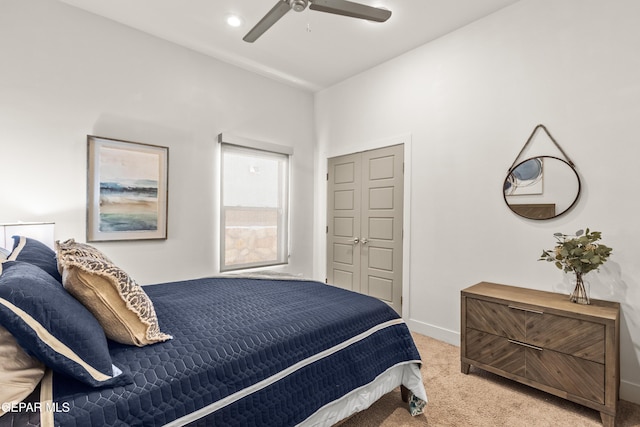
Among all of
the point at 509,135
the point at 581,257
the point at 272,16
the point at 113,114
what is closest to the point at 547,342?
the point at 581,257

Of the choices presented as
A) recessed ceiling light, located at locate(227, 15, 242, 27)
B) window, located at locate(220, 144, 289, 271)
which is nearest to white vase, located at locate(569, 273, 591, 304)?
window, located at locate(220, 144, 289, 271)

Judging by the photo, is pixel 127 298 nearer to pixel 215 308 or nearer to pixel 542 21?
pixel 215 308

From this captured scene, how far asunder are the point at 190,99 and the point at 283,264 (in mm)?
2244

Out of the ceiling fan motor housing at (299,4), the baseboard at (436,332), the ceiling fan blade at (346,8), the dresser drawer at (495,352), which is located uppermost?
the ceiling fan blade at (346,8)

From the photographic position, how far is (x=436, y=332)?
3.08 m

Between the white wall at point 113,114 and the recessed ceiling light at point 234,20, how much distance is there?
A: 718 mm

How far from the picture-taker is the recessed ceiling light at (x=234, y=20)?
274 centimetres

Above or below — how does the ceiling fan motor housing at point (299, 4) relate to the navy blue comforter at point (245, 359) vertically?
above

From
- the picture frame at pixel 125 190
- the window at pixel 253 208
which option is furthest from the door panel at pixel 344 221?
the picture frame at pixel 125 190

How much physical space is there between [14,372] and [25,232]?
1.65m

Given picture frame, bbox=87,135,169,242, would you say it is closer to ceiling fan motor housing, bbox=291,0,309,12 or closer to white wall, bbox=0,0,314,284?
white wall, bbox=0,0,314,284

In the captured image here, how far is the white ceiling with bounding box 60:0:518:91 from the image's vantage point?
2.61 meters

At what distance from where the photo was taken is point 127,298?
1.23 meters

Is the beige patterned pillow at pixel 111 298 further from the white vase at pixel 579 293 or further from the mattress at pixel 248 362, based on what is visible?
the white vase at pixel 579 293
